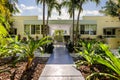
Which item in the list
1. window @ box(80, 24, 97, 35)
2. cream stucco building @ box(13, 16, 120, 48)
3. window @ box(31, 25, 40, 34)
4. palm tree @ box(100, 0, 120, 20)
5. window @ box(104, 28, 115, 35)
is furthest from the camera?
window @ box(104, 28, 115, 35)

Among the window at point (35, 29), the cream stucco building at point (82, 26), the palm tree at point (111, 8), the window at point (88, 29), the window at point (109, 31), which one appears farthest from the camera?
the window at point (109, 31)

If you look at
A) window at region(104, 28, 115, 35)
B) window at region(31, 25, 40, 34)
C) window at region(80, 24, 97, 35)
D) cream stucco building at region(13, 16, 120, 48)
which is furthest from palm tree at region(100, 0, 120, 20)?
window at region(31, 25, 40, 34)

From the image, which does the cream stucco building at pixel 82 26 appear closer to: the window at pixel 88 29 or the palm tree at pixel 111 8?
the window at pixel 88 29

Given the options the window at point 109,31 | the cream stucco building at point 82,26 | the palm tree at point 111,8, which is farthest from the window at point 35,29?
the palm tree at point 111,8

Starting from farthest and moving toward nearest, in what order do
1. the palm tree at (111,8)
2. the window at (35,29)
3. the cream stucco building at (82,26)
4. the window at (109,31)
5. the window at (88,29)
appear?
the window at (109,31) → the window at (35,29) → the window at (88,29) → the cream stucco building at (82,26) → the palm tree at (111,8)

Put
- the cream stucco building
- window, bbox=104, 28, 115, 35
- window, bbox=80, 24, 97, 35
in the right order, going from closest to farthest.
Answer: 1. the cream stucco building
2. window, bbox=80, 24, 97, 35
3. window, bbox=104, 28, 115, 35

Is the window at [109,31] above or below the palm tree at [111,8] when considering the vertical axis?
below

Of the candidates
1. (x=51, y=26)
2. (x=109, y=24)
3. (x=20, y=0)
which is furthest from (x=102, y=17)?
(x=20, y=0)

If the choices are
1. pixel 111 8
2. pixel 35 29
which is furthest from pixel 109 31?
pixel 35 29

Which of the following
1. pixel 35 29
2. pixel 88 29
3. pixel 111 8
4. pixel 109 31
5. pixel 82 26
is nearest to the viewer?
pixel 111 8

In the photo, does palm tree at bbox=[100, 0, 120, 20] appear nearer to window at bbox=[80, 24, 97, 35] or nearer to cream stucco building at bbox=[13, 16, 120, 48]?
cream stucco building at bbox=[13, 16, 120, 48]

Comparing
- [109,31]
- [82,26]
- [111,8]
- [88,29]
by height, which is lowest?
[109,31]

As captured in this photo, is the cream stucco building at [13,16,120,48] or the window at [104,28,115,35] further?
the window at [104,28,115,35]

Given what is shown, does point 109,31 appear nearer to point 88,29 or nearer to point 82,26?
point 88,29
